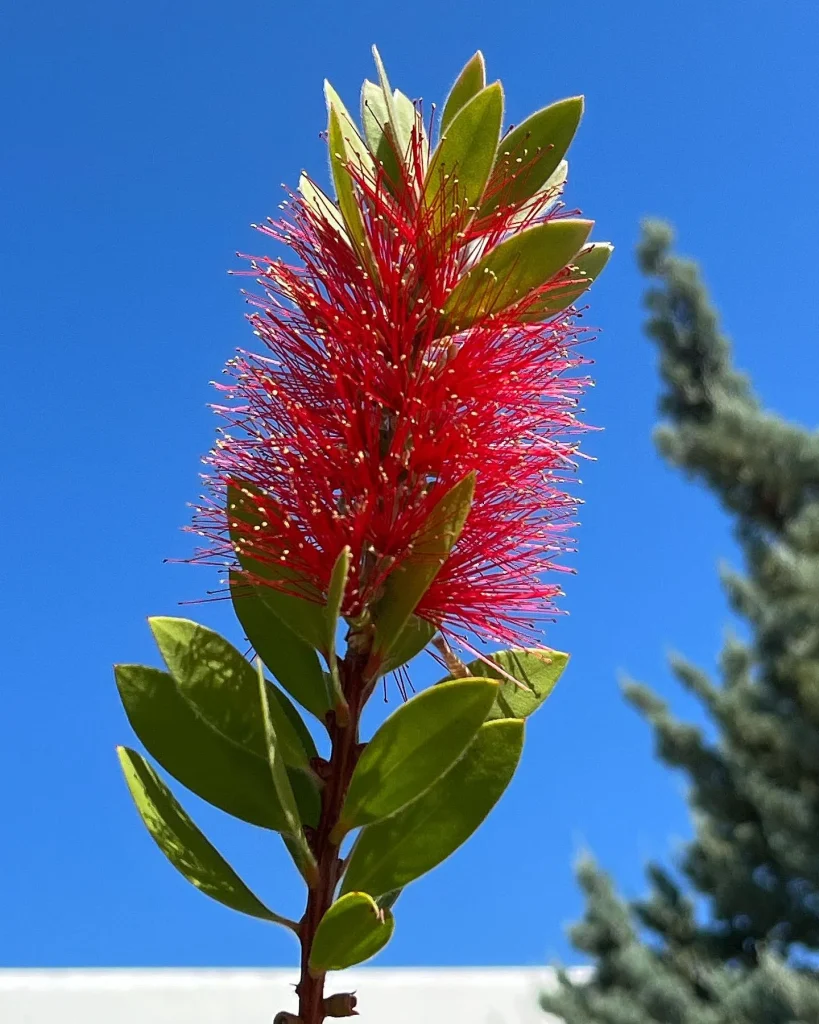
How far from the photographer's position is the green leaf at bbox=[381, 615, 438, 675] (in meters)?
0.43

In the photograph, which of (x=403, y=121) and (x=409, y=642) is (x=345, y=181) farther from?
(x=409, y=642)

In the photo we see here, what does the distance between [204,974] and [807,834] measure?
10.7 feet

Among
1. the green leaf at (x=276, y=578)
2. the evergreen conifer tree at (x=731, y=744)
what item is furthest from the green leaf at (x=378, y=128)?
the evergreen conifer tree at (x=731, y=744)

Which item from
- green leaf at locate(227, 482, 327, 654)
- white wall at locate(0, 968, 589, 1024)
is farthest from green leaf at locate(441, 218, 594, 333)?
white wall at locate(0, 968, 589, 1024)

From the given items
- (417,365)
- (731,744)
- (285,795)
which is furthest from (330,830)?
(731,744)

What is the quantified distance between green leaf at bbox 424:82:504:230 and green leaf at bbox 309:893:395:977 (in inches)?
12.0

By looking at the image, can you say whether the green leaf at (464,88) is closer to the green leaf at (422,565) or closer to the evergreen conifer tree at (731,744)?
the green leaf at (422,565)

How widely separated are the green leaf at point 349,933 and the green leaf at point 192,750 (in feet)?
0.17

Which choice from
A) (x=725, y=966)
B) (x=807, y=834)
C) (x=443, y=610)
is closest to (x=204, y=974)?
(x=725, y=966)

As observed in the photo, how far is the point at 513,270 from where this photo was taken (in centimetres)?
46

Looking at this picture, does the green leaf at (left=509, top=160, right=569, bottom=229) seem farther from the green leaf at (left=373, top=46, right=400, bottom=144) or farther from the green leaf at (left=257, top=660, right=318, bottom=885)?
the green leaf at (left=257, top=660, right=318, bottom=885)

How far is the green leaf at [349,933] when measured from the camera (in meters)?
0.34

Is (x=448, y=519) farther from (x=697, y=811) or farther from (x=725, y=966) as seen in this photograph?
(x=697, y=811)

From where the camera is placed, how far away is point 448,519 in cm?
39
